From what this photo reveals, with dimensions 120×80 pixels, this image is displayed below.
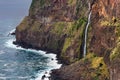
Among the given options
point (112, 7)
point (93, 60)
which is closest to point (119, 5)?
point (112, 7)

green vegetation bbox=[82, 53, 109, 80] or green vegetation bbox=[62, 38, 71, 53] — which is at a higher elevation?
green vegetation bbox=[62, 38, 71, 53]

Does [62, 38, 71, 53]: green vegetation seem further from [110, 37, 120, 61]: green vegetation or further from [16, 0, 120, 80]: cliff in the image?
[110, 37, 120, 61]: green vegetation

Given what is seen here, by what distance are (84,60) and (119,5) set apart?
70.2 feet

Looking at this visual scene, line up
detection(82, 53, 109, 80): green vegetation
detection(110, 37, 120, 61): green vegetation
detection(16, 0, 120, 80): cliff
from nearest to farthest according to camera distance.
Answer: detection(110, 37, 120, 61): green vegetation
detection(16, 0, 120, 80): cliff
detection(82, 53, 109, 80): green vegetation

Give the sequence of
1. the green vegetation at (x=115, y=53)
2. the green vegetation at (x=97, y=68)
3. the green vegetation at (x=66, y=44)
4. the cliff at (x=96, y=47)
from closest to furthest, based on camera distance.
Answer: the green vegetation at (x=115, y=53), the cliff at (x=96, y=47), the green vegetation at (x=97, y=68), the green vegetation at (x=66, y=44)

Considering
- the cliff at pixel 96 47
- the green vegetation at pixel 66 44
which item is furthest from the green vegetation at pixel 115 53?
the green vegetation at pixel 66 44

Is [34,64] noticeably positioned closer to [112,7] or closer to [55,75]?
[55,75]

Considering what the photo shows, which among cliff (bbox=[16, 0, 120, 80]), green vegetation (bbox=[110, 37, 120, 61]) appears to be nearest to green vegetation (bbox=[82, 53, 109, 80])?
cliff (bbox=[16, 0, 120, 80])

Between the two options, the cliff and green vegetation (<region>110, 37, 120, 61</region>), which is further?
the cliff

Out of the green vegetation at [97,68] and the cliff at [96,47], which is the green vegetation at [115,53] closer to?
the cliff at [96,47]

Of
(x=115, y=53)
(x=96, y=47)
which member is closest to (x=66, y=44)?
(x=96, y=47)

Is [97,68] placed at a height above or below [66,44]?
below

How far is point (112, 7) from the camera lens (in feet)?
519

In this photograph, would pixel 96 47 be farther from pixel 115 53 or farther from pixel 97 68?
pixel 115 53
